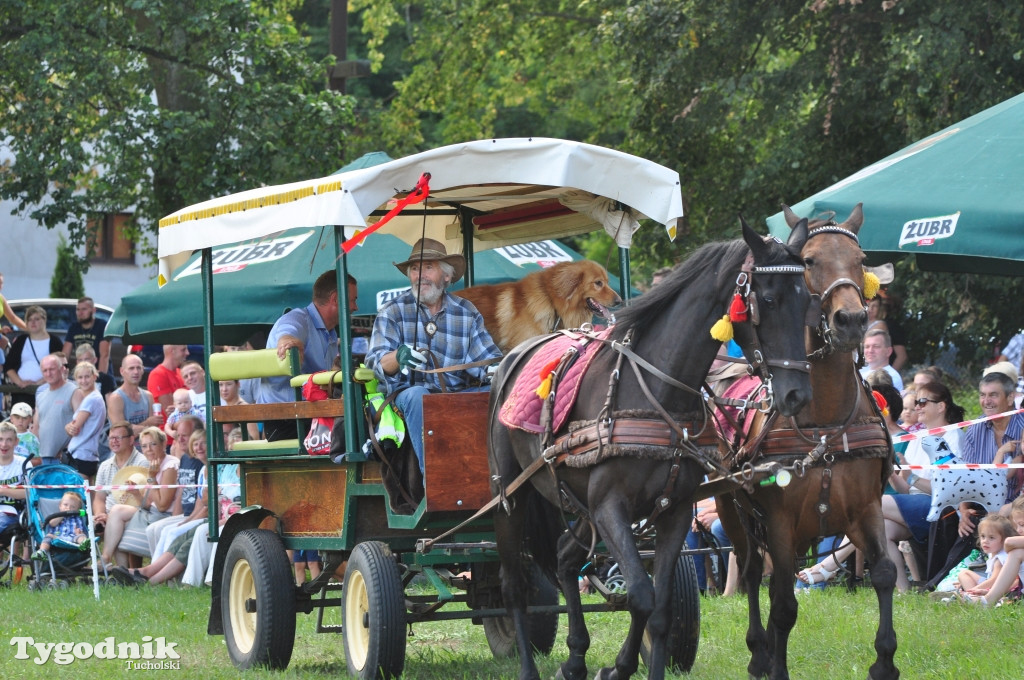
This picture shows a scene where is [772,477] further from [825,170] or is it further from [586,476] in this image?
[825,170]

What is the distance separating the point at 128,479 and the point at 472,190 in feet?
20.7

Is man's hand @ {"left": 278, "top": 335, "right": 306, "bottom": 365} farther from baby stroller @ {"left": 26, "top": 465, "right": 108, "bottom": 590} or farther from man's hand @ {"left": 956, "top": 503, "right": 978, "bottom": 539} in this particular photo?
baby stroller @ {"left": 26, "top": 465, "right": 108, "bottom": 590}

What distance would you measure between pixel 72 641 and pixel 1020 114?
270 inches

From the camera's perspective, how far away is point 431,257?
7.37m

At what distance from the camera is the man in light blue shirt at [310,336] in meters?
8.30

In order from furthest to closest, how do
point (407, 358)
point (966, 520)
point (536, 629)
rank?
1. point (966, 520)
2. point (536, 629)
3. point (407, 358)

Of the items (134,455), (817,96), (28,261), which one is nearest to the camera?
(134,455)

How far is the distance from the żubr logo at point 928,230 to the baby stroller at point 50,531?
7.91 m

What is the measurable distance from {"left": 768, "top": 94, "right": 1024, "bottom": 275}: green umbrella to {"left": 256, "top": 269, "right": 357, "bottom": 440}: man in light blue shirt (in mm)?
2710

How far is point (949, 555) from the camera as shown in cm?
904

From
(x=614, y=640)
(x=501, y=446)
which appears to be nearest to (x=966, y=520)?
(x=614, y=640)

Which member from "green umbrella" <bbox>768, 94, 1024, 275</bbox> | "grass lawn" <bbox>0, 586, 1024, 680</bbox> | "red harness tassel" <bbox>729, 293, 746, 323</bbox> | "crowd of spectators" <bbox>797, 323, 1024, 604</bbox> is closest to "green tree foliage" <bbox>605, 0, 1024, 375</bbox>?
"crowd of spectators" <bbox>797, 323, 1024, 604</bbox>

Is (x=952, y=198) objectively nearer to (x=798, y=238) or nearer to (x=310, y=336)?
(x=798, y=238)

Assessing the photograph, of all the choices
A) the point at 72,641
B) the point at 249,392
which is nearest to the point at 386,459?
the point at 249,392
